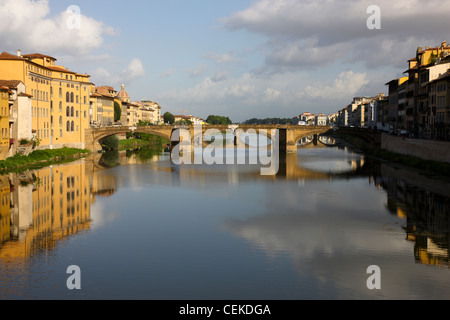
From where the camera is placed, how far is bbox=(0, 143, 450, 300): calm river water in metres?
14.8

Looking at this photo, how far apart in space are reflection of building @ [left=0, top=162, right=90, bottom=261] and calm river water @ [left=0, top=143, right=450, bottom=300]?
7 centimetres

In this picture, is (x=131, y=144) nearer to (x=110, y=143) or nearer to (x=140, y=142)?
(x=140, y=142)

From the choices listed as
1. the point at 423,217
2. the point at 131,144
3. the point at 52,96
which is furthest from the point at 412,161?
the point at 131,144

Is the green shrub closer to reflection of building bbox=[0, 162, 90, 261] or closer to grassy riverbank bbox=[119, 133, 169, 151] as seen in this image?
Answer: grassy riverbank bbox=[119, 133, 169, 151]

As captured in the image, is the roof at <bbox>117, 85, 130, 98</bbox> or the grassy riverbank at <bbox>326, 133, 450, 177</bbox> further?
the roof at <bbox>117, 85, 130, 98</bbox>

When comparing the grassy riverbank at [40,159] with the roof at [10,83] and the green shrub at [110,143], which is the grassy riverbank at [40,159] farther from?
the green shrub at [110,143]

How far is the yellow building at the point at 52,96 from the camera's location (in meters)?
51.6

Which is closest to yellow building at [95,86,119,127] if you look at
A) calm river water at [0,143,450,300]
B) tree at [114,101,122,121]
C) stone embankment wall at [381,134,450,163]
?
tree at [114,101,122,121]

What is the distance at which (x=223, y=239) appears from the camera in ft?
67.1

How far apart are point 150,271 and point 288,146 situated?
6251cm

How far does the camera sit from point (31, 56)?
6059cm

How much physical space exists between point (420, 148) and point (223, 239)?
3306cm

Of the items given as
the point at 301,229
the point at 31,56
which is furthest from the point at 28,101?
the point at 301,229
